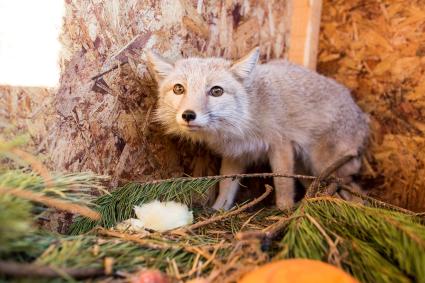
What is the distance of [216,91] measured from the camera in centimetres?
167

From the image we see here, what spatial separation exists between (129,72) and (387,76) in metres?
1.27

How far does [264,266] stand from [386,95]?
→ 1473 mm

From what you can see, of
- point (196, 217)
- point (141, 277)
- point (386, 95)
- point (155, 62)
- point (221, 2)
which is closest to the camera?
point (141, 277)

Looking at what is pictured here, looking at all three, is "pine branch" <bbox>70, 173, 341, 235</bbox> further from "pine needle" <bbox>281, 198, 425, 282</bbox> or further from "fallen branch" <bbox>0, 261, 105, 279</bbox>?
"fallen branch" <bbox>0, 261, 105, 279</bbox>

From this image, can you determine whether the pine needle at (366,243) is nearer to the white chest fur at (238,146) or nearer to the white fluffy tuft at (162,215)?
the white fluffy tuft at (162,215)

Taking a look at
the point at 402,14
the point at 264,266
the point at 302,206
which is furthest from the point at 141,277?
the point at 402,14

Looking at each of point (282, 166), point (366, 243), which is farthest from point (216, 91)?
point (366, 243)

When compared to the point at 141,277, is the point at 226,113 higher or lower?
higher

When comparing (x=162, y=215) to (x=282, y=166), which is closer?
(x=162, y=215)

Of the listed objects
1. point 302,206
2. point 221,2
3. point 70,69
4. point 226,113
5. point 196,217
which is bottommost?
point 196,217

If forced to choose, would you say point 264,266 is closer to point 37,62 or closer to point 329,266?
point 329,266

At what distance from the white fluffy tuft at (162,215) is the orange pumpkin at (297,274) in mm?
479

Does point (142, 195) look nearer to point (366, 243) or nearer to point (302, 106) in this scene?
point (366, 243)

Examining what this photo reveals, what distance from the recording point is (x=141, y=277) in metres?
0.82
